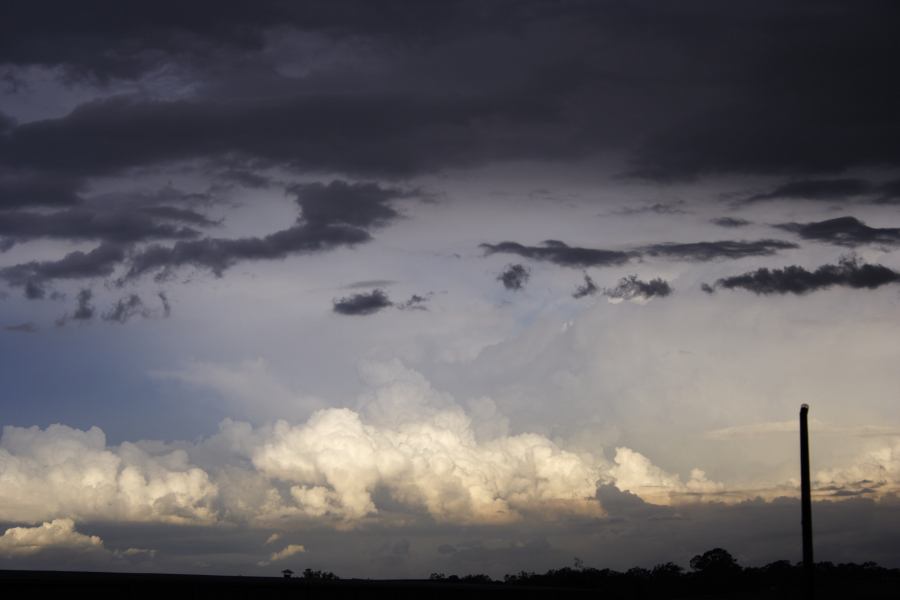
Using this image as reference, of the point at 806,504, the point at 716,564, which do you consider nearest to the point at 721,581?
the point at 716,564

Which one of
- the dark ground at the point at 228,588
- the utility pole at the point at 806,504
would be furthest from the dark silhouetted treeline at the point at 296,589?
the utility pole at the point at 806,504

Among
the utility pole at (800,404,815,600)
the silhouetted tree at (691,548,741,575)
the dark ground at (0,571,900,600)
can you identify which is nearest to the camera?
the dark ground at (0,571,900,600)

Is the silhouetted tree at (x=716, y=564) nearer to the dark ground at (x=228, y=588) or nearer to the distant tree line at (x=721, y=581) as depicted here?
the distant tree line at (x=721, y=581)

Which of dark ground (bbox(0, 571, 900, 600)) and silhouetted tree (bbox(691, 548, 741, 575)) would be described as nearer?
dark ground (bbox(0, 571, 900, 600))

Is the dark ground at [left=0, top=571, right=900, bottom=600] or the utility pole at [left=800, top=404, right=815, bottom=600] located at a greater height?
the utility pole at [left=800, top=404, right=815, bottom=600]

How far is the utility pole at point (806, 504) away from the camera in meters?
43.8

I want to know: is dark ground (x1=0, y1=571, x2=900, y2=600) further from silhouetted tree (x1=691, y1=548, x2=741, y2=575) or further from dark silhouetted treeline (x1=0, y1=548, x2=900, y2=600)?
silhouetted tree (x1=691, y1=548, x2=741, y2=575)

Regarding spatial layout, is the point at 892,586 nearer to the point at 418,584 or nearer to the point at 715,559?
the point at 418,584

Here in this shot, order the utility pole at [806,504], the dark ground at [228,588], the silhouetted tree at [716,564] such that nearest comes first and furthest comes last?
the dark ground at [228,588] → the utility pole at [806,504] → the silhouetted tree at [716,564]

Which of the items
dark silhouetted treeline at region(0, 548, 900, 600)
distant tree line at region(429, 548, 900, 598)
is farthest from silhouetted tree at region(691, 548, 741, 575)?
dark silhouetted treeline at region(0, 548, 900, 600)

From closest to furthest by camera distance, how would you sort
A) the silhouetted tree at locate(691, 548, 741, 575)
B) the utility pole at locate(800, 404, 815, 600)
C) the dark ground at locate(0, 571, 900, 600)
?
1. the dark ground at locate(0, 571, 900, 600)
2. the utility pole at locate(800, 404, 815, 600)
3. the silhouetted tree at locate(691, 548, 741, 575)

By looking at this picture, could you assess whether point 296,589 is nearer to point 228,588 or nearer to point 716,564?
point 228,588

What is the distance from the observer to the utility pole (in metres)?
43.8

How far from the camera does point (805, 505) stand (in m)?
44.5
